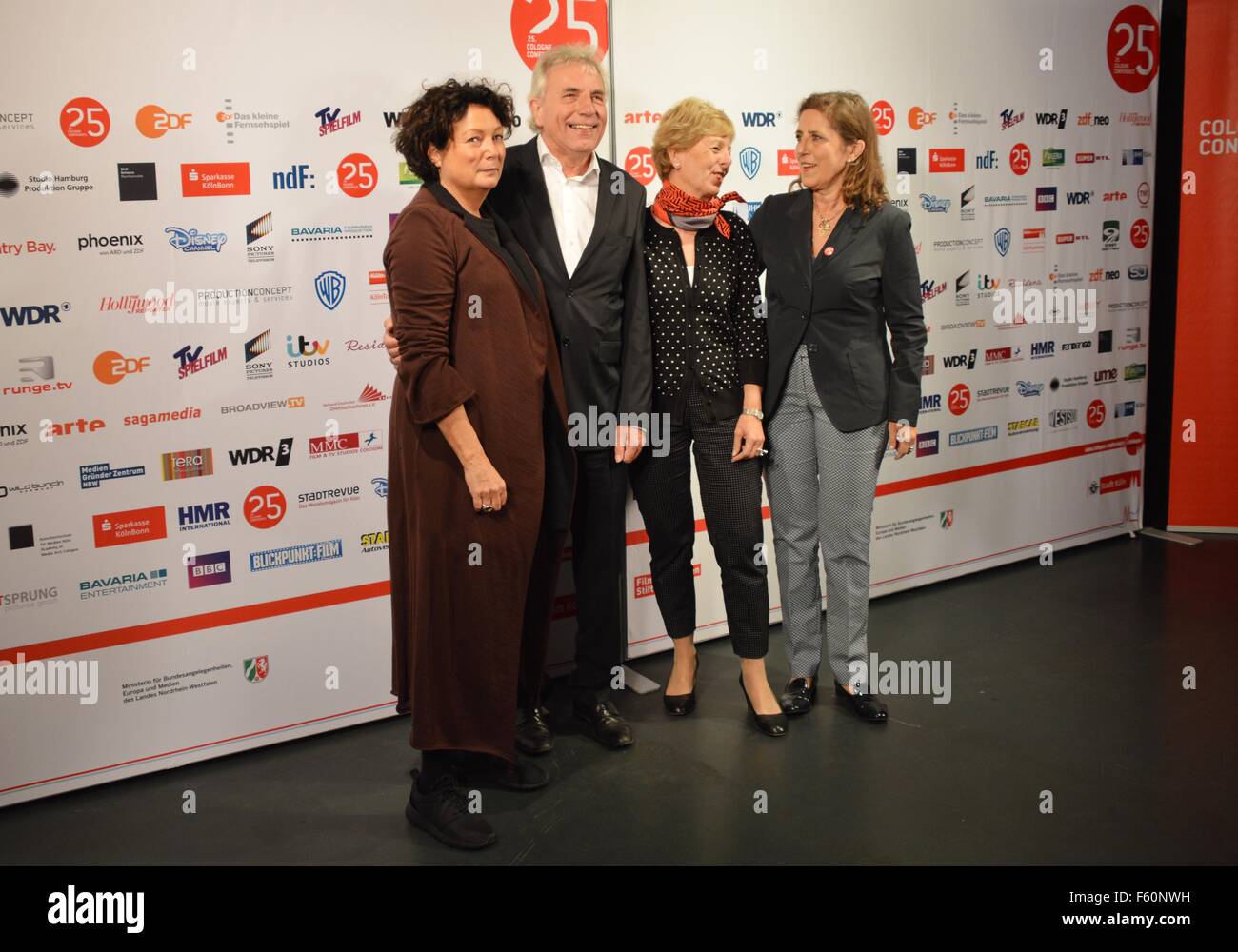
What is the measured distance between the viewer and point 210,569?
11.1 feet

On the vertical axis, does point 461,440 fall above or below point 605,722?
above

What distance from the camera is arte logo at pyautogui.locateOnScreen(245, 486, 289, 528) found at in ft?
11.2

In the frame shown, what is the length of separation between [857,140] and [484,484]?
5.05ft

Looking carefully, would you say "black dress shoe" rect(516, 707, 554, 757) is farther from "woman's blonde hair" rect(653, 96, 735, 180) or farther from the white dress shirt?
"woman's blonde hair" rect(653, 96, 735, 180)

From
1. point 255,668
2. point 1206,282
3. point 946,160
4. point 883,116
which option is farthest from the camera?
point 1206,282

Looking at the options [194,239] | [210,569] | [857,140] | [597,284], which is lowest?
[210,569]

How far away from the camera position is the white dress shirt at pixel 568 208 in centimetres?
327

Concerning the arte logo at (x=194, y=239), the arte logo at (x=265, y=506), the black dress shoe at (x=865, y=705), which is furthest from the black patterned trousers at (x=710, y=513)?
the arte logo at (x=194, y=239)

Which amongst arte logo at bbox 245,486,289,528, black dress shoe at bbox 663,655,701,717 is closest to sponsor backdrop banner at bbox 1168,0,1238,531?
black dress shoe at bbox 663,655,701,717

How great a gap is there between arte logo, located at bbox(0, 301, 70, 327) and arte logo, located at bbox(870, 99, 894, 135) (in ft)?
9.97

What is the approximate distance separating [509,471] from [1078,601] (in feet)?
9.22

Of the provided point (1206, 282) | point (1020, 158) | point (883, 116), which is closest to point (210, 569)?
point (883, 116)

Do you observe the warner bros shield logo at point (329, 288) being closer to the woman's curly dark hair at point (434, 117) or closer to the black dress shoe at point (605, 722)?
the woman's curly dark hair at point (434, 117)

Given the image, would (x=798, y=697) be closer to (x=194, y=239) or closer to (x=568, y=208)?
(x=568, y=208)
